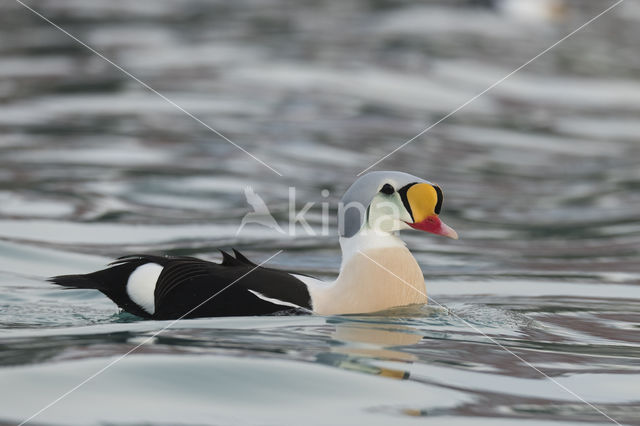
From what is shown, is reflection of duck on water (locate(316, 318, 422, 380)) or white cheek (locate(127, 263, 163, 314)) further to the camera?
white cheek (locate(127, 263, 163, 314))

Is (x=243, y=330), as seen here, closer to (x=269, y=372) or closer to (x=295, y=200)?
(x=269, y=372)

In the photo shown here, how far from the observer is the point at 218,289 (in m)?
4.74

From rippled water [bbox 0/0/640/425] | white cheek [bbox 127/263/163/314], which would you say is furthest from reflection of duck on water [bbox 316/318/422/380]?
white cheek [bbox 127/263/163/314]

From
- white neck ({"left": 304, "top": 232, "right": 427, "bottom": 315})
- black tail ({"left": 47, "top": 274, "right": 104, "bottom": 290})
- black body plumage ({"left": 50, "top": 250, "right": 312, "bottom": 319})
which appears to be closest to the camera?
black body plumage ({"left": 50, "top": 250, "right": 312, "bottom": 319})

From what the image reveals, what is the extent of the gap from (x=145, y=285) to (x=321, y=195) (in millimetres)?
4978

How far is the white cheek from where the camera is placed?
4902 mm

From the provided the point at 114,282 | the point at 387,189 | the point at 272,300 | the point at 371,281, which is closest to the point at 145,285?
the point at 114,282

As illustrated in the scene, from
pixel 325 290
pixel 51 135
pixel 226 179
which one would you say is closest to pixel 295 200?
pixel 226 179

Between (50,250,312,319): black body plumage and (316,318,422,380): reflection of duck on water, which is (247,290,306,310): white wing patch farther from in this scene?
(316,318,422,380): reflection of duck on water

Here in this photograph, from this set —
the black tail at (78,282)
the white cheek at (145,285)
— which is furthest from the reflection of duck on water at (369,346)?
the black tail at (78,282)

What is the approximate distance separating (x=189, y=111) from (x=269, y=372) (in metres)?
9.27

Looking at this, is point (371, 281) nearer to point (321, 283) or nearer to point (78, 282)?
point (321, 283)

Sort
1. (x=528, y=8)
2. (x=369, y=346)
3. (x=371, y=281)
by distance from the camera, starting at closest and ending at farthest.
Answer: (x=369, y=346) → (x=371, y=281) → (x=528, y=8)

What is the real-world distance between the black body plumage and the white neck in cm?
11
